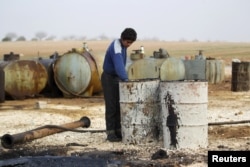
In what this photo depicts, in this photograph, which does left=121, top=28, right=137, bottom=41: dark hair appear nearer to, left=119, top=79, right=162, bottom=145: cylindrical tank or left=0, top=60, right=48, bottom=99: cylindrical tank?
left=119, top=79, right=162, bottom=145: cylindrical tank

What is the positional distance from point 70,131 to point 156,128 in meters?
2.05

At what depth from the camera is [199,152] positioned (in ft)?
24.1

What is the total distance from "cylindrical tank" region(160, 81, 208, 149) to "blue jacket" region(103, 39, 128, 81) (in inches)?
37.5

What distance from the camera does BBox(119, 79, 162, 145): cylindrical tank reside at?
26.3 feet

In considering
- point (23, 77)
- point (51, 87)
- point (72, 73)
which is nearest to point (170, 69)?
point (72, 73)

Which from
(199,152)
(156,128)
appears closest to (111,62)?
(156,128)

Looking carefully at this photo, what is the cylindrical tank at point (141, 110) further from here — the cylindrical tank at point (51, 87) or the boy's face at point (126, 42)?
the cylindrical tank at point (51, 87)

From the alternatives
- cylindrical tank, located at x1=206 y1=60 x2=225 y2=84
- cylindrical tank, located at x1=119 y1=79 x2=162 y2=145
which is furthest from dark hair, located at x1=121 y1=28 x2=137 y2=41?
cylindrical tank, located at x1=206 y1=60 x2=225 y2=84

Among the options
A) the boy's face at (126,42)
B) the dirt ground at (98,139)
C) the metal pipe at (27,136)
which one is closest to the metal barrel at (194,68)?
the dirt ground at (98,139)

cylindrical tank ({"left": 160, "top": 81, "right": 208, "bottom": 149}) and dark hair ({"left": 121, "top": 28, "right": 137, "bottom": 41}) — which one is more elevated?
dark hair ({"left": 121, "top": 28, "right": 137, "bottom": 41})

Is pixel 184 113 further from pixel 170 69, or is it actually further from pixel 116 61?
pixel 170 69

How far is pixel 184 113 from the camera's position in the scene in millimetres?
7492

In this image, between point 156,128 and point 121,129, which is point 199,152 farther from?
point 121,129

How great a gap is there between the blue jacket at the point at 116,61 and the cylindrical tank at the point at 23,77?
840cm
